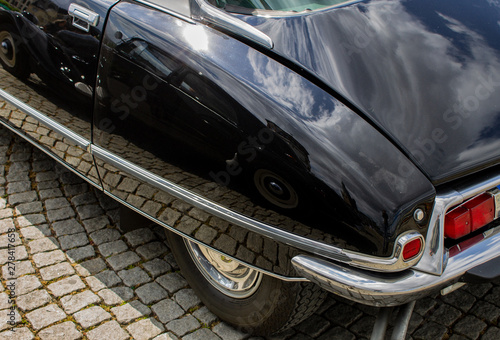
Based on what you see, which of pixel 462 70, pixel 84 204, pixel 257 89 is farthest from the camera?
pixel 84 204

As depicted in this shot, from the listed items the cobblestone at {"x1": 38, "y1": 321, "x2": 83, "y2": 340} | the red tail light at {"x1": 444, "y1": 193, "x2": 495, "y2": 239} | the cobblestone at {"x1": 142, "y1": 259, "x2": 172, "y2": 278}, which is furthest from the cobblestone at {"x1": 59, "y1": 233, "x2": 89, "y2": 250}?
the red tail light at {"x1": 444, "y1": 193, "x2": 495, "y2": 239}

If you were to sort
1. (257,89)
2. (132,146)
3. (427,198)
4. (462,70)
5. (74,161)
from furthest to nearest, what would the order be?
1. (74,161)
2. (132,146)
3. (462,70)
4. (257,89)
5. (427,198)

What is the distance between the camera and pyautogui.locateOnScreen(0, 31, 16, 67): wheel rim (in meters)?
3.10

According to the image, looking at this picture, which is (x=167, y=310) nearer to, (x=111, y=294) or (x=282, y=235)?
(x=111, y=294)

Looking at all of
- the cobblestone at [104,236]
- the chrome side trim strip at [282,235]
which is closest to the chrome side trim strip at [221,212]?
the chrome side trim strip at [282,235]

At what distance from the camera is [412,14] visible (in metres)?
2.58

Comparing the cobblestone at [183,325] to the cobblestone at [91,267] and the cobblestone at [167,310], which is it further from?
the cobblestone at [91,267]

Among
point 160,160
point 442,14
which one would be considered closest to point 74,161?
point 160,160

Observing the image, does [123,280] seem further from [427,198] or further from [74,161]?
[427,198]

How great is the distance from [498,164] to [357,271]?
76 cm

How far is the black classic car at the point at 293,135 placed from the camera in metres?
1.97

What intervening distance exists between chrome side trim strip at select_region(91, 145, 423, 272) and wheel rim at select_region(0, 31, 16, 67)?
115cm

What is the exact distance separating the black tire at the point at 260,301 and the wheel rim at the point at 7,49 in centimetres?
146

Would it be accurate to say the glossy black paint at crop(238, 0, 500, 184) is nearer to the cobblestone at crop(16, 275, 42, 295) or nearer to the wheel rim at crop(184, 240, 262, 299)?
the wheel rim at crop(184, 240, 262, 299)
